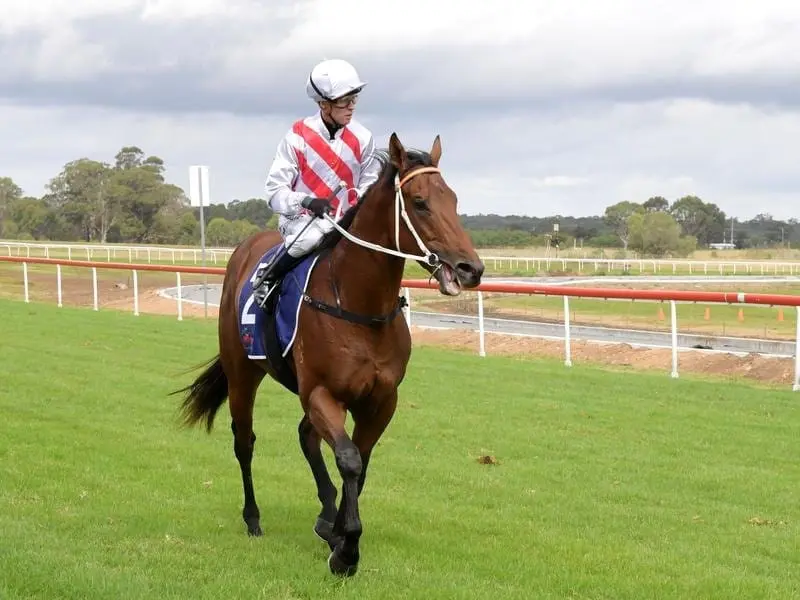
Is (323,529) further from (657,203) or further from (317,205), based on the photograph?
(657,203)

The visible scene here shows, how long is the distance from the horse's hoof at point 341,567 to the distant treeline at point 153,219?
66.4 meters

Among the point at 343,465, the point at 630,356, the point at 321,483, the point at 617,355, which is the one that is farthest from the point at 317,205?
the point at 617,355

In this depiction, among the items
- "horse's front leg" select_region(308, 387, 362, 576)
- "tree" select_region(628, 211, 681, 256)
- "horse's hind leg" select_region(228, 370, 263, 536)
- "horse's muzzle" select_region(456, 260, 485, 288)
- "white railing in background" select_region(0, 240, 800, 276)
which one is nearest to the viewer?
"horse's muzzle" select_region(456, 260, 485, 288)

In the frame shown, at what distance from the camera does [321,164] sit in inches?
221

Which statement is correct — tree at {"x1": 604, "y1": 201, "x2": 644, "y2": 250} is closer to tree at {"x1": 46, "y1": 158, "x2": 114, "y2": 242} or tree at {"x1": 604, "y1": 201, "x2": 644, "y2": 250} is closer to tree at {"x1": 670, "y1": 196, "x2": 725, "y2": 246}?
tree at {"x1": 670, "y1": 196, "x2": 725, "y2": 246}

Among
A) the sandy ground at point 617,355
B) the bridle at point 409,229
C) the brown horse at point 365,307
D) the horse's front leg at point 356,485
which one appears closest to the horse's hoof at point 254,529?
the brown horse at point 365,307

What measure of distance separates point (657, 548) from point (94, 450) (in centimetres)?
442

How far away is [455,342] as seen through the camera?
826 inches

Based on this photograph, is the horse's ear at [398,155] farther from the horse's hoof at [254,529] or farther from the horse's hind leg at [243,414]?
the horse's hoof at [254,529]

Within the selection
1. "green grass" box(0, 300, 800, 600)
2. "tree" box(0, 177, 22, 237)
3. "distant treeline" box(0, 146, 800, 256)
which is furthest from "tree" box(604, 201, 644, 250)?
"green grass" box(0, 300, 800, 600)

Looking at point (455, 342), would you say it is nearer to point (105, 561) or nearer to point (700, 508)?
point (700, 508)

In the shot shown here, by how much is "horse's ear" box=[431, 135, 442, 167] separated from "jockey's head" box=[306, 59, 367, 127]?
0.60m

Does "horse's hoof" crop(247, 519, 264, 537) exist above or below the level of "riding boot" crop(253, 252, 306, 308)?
below

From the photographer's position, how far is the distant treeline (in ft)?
243
